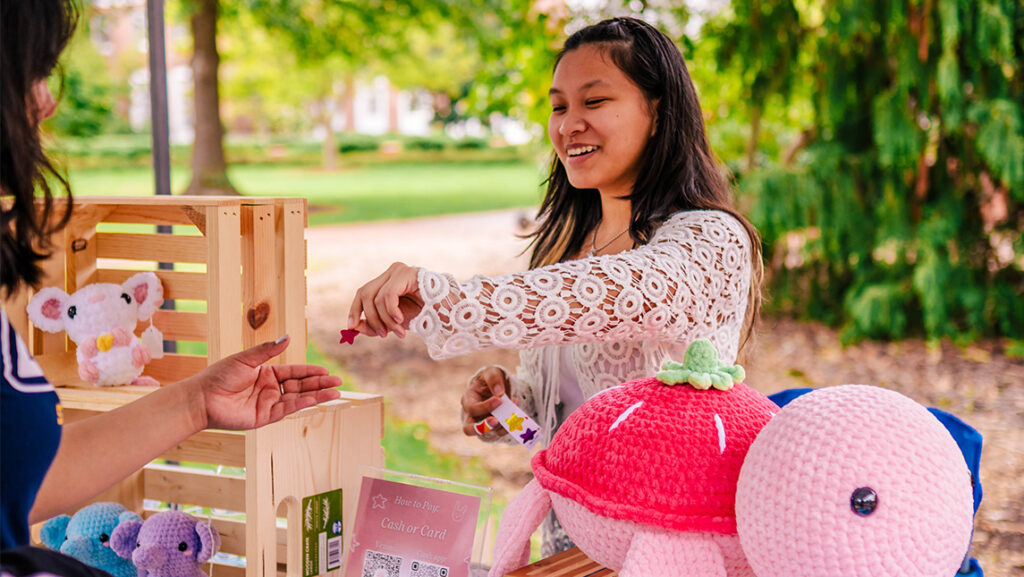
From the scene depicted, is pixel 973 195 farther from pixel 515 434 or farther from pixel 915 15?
pixel 515 434

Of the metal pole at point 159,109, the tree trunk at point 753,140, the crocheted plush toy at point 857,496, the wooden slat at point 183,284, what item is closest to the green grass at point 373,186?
the tree trunk at point 753,140

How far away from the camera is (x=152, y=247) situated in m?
1.78

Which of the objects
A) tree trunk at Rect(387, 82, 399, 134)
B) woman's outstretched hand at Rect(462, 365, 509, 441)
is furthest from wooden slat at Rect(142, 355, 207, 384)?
tree trunk at Rect(387, 82, 399, 134)

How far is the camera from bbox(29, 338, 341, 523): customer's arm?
41.4 inches

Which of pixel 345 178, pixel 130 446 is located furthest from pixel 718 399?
pixel 345 178

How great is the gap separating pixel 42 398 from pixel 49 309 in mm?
971

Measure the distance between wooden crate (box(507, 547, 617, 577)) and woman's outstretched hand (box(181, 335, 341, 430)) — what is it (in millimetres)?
355

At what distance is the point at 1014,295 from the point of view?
520 centimetres

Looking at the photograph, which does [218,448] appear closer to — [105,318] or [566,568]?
[105,318]

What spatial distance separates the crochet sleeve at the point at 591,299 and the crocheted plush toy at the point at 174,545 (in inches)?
28.8

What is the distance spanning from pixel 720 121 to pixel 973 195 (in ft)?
→ 5.04

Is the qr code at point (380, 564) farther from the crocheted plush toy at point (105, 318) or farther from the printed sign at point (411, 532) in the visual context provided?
the crocheted plush toy at point (105, 318)

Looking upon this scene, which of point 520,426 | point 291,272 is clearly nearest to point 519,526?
point 520,426

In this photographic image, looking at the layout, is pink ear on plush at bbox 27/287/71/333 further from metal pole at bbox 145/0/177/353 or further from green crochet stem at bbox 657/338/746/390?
green crochet stem at bbox 657/338/746/390
